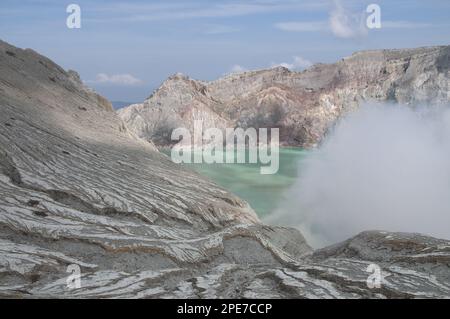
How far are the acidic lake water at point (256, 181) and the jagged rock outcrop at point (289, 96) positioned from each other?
20.5 m

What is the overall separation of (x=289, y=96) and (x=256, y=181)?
1761 inches

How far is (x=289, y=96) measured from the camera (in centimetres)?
9125

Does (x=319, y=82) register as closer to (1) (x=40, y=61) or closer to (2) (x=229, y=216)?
(1) (x=40, y=61)

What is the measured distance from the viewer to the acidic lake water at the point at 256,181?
3881 cm

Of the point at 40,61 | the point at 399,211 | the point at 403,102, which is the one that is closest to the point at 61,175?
the point at 40,61

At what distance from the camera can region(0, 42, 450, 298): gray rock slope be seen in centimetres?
846

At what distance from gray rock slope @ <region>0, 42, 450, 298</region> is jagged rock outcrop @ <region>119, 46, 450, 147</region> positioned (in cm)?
6576

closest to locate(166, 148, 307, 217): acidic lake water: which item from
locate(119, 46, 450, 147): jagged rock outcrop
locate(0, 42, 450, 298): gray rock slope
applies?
locate(0, 42, 450, 298): gray rock slope

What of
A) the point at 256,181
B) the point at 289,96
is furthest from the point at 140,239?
the point at 289,96

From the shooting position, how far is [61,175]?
13.9 m

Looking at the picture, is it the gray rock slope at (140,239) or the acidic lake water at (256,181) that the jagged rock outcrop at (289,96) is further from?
the gray rock slope at (140,239)

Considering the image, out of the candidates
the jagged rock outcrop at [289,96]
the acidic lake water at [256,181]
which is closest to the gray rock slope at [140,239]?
the acidic lake water at [256,181]

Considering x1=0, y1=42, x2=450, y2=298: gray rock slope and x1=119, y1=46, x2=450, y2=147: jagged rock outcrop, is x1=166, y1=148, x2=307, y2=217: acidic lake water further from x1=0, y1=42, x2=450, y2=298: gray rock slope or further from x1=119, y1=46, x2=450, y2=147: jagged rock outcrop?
x1=119, y1=46, x2=450, y2=147: jagged rock outcrop

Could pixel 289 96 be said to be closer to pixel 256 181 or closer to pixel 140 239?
pixel 256 181
